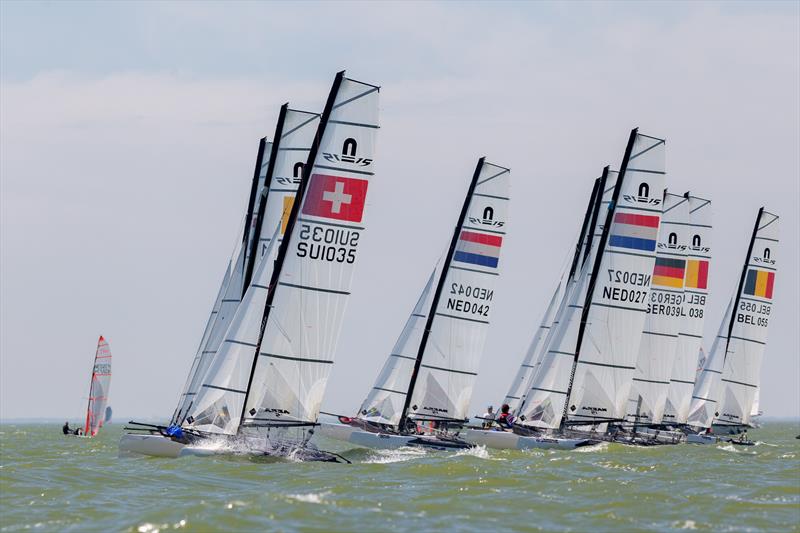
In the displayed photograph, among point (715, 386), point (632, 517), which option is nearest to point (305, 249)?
point (632, 517)

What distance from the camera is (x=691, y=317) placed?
144 ft

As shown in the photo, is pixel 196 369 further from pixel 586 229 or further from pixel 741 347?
pixel 741 347

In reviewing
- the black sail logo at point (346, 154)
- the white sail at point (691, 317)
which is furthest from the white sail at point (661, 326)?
the black sail logo at point (346, 154)

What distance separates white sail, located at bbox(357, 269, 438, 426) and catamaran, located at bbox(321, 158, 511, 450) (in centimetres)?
2

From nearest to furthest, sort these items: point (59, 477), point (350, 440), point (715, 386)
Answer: point (59, 477), point (350, 440), point (715, 386)

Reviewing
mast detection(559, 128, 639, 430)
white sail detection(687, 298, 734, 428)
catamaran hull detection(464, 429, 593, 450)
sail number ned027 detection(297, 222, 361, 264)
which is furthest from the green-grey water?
white sail detection(687, 298, 734, 428)

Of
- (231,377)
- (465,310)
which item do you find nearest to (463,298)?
(465,310)

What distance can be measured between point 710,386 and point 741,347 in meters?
1.76

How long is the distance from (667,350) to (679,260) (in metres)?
2.65

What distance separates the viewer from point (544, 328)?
138 ft

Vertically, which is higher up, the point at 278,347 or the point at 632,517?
the point at 278,347

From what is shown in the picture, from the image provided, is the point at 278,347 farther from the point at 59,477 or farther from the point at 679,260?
the point at 679,260

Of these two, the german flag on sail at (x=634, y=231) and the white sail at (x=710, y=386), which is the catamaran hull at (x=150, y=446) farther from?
the white sail at (x=710, y=386)

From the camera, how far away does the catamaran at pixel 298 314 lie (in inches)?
1005
